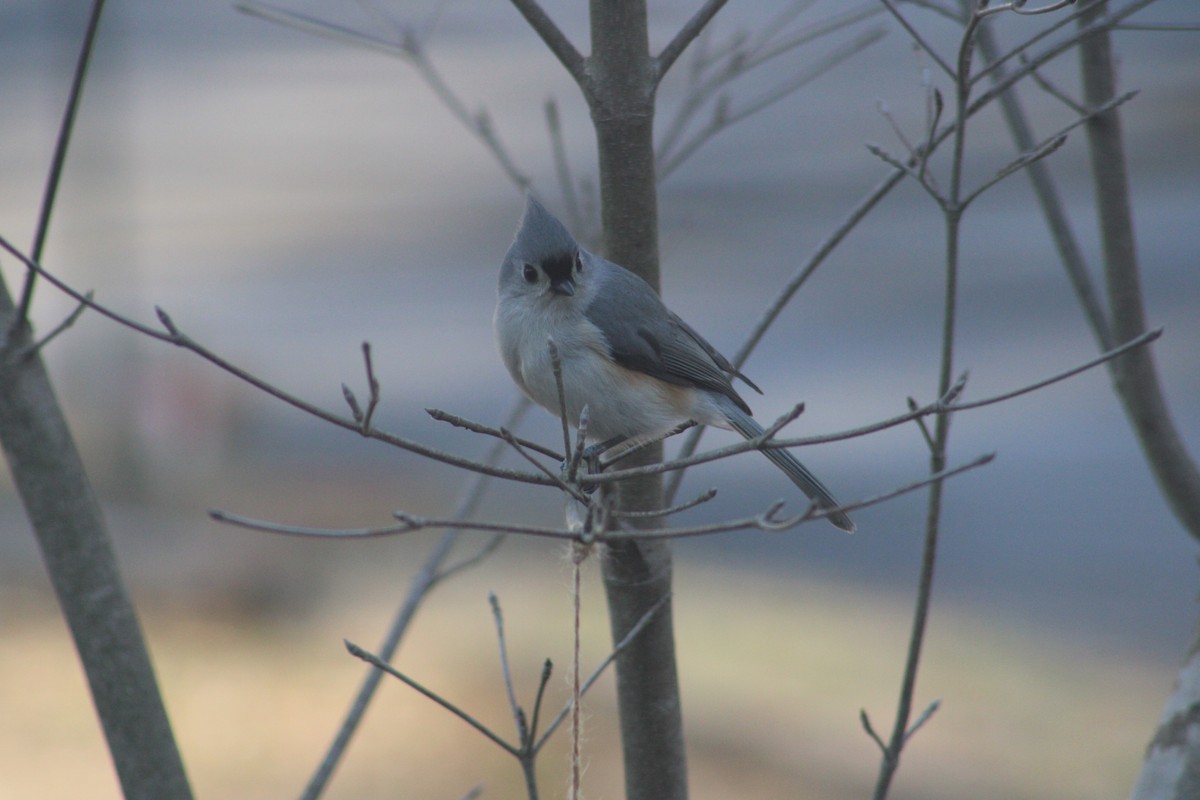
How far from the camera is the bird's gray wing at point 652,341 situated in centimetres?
226

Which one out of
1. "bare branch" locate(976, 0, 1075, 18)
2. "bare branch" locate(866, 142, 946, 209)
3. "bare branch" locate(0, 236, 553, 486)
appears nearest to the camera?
"bare branch" locate(0, 236, 553, 486)

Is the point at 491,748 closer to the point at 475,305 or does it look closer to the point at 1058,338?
the point at 1058,338

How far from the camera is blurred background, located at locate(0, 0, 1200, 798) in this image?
483 cm

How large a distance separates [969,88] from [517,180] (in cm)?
99

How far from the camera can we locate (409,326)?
11.8 metres

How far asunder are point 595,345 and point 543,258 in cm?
20

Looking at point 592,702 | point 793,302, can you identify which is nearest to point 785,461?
point 592,702

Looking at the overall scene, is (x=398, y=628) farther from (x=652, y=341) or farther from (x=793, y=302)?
(x=793, y=302)

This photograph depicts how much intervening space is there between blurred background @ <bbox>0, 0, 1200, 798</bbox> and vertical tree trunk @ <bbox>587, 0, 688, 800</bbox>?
445 mm

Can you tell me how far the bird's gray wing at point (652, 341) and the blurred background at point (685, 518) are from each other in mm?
472

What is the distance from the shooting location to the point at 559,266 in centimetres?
236

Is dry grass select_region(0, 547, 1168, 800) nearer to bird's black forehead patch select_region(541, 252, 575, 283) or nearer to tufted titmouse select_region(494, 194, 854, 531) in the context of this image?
tufted titmouse select_region(494, 194, 854, 531)

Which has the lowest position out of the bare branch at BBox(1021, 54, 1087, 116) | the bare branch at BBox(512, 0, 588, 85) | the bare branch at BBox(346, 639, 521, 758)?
the bare branch at BBox(346, 639, 521, 758)

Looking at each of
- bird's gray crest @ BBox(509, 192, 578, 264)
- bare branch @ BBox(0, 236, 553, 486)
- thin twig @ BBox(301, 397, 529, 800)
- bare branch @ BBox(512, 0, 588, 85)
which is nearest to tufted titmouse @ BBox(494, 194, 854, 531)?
bird's gray crest @ BBox(509, 192, 578, 264)
